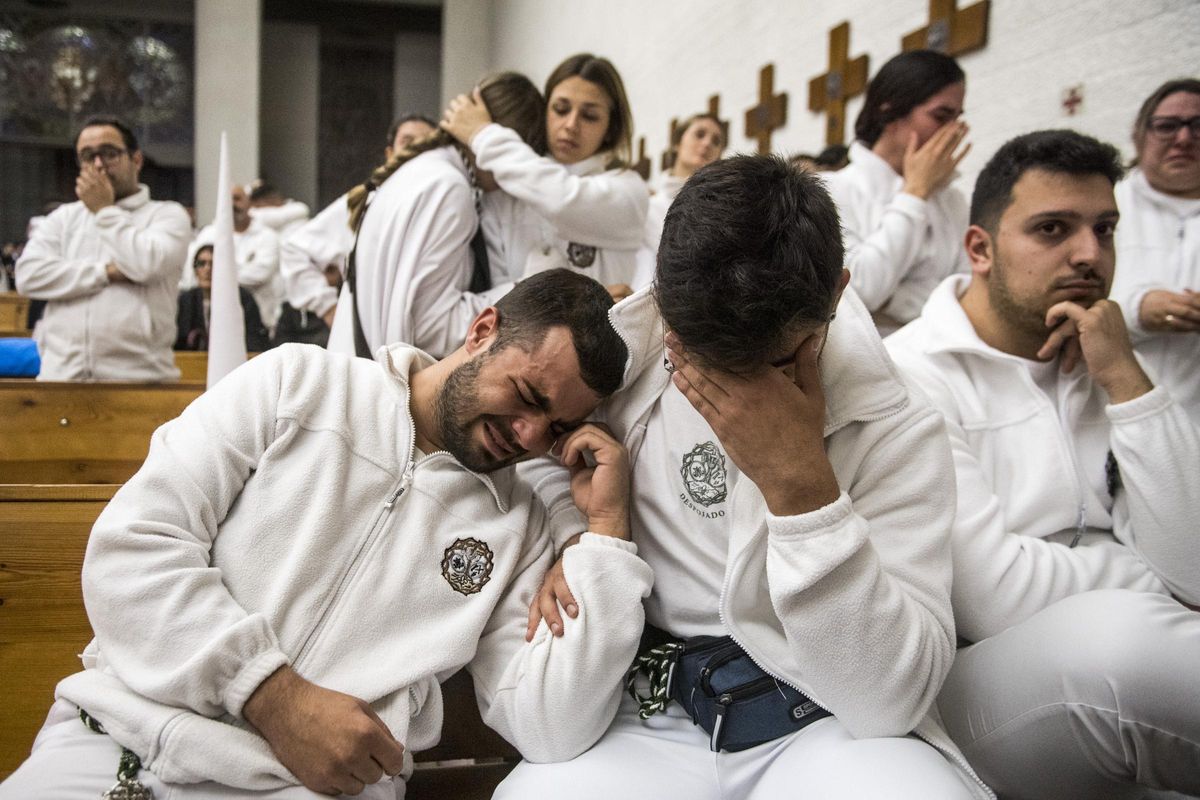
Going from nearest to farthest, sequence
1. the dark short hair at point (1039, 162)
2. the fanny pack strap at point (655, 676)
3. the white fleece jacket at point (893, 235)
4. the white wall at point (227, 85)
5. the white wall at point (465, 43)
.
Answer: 1. the fanny pack strap at point (655, 676)
2. the dark short hair at point (1039, 162)
3. the white fleece jacket at point (893, 235)
4. the white wall at point (227, 85)
5. the white wall at point (465, 43)

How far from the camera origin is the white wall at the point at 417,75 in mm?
12422

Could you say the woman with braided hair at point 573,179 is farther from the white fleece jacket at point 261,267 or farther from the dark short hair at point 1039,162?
the white fleece jacket at point 261,267

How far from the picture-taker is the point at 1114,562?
160 cm

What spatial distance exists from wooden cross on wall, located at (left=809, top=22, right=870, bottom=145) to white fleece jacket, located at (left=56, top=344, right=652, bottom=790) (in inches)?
126

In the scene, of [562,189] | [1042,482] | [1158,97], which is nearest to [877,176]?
[1158,97]

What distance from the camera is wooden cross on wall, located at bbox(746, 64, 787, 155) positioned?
4789mm

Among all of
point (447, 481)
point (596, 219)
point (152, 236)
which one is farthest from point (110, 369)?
point (447, 481)

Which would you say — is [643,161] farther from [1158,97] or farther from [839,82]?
[1158,97]

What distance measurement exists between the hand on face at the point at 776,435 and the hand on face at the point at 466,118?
1.29 meters

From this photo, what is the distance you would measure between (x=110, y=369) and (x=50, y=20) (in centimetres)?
1059

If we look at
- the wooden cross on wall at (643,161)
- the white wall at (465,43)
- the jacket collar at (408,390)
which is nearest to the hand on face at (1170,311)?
the jacket collar at (408,390)

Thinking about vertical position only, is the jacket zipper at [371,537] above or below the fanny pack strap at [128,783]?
above

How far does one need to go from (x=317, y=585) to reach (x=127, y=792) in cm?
34

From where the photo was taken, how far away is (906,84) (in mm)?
2578
